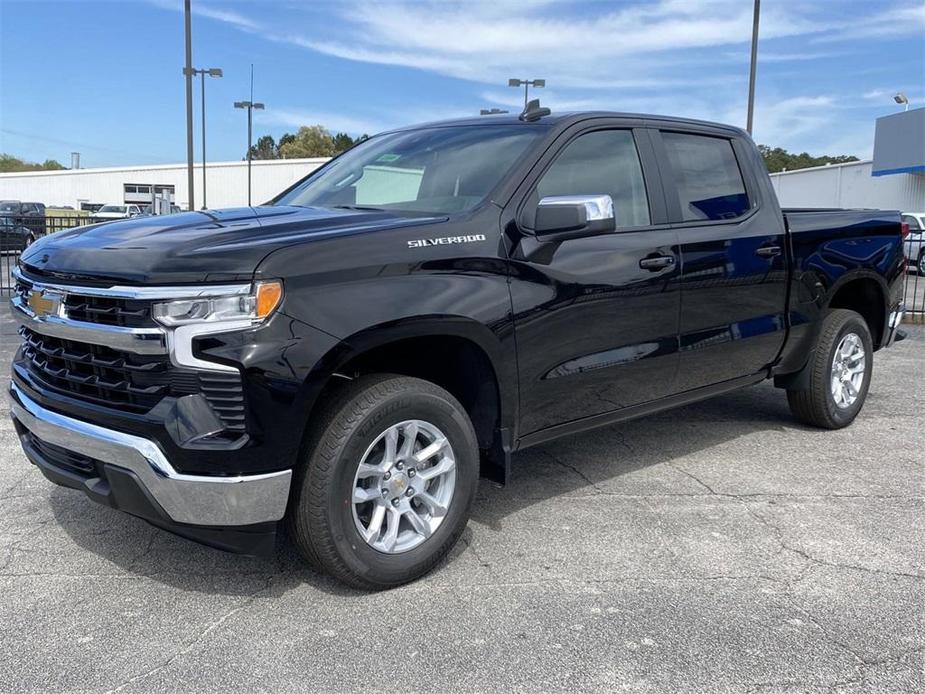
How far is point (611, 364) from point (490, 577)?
118 centimetres

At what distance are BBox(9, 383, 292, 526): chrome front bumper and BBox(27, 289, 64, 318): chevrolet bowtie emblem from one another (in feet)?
1.58

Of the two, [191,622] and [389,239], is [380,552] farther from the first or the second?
[389,239]

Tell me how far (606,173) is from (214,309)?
7.18ft

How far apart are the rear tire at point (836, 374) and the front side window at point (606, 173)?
2.01m

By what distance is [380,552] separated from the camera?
319cm

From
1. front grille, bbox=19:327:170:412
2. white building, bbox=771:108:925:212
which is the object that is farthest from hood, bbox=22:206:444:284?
white building, bbox=771:108:925:212

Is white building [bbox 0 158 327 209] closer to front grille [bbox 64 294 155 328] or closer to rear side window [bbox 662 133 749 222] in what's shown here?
rear side window [bbox 662 133 749 222]

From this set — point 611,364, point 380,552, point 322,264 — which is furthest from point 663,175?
point 380,552

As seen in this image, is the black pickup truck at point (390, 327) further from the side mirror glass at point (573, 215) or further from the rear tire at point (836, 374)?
the rear tire at point (836, 374)

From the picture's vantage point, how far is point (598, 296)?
3826 mm

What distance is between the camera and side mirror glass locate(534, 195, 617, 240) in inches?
134

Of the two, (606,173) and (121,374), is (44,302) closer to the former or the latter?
(121,374)

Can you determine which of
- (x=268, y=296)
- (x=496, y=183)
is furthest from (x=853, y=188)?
(x=268, y=296)

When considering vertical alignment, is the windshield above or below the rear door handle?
above
